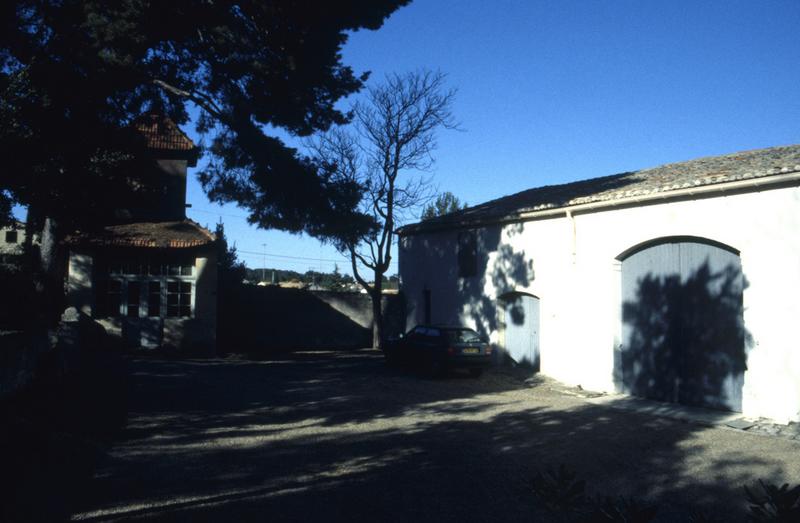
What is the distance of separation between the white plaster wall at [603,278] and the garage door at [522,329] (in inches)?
15.1

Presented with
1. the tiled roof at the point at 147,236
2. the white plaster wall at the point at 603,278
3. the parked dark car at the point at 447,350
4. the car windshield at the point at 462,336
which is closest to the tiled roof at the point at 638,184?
the white plaster wall at the point at 603,278

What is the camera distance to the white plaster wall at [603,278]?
10.2 m

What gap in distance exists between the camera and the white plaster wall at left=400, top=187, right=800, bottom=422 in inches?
403

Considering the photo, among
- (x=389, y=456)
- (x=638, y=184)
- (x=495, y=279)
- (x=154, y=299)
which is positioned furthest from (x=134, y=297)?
(x=638, y=184)

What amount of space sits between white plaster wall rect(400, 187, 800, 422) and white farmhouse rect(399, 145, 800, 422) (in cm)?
3

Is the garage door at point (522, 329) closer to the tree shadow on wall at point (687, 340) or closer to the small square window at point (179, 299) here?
the tree shadow on wall at point (687, 340)

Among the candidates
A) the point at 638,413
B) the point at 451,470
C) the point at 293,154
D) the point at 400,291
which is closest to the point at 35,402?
the point at 451,470

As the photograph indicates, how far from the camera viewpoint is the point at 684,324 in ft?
39.0

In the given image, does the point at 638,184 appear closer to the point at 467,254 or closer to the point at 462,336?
the point at 462,336

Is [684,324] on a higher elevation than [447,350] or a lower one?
higher

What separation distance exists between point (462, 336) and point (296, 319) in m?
9.77

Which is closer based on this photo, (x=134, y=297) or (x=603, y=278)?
(x=603, y=278)

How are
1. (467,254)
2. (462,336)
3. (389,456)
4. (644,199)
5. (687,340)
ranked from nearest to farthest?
(389,456), (687,340), (644,199), (462,336), (467,254)

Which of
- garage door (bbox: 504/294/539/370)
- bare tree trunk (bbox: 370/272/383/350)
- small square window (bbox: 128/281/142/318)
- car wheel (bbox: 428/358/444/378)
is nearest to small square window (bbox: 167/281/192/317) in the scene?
small square window (bbox: 128/281/142/318)
